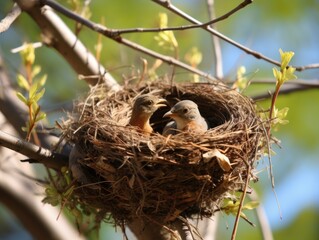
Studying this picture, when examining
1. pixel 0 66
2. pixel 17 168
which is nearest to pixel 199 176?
pixel 17 168

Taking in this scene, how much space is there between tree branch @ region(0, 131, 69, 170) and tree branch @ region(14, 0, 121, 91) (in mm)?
1033

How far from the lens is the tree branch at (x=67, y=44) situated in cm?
502

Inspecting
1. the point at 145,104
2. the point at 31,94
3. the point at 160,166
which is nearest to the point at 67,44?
the point at 145,104

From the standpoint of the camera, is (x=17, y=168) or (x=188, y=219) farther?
(x=17, y=168)

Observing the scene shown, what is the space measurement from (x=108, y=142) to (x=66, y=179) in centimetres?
42

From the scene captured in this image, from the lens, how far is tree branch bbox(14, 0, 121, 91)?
5.02 meters

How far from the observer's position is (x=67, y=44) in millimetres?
5113

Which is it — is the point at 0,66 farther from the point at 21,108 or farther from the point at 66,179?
the point at 66,179

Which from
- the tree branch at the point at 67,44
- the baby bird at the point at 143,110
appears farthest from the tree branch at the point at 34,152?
the tree branch at the point at 67,44

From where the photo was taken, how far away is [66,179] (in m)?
4.09

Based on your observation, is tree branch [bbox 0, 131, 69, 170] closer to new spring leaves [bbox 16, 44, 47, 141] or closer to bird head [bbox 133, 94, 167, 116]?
new spring leaves [bbox 16, 44, 47, 141]

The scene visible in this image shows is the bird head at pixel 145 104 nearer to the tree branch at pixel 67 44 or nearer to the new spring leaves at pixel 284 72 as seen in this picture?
the tree branch at pixel 67 44

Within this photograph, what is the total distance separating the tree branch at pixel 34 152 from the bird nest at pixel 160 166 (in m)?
0.16

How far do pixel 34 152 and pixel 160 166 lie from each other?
0.77m
